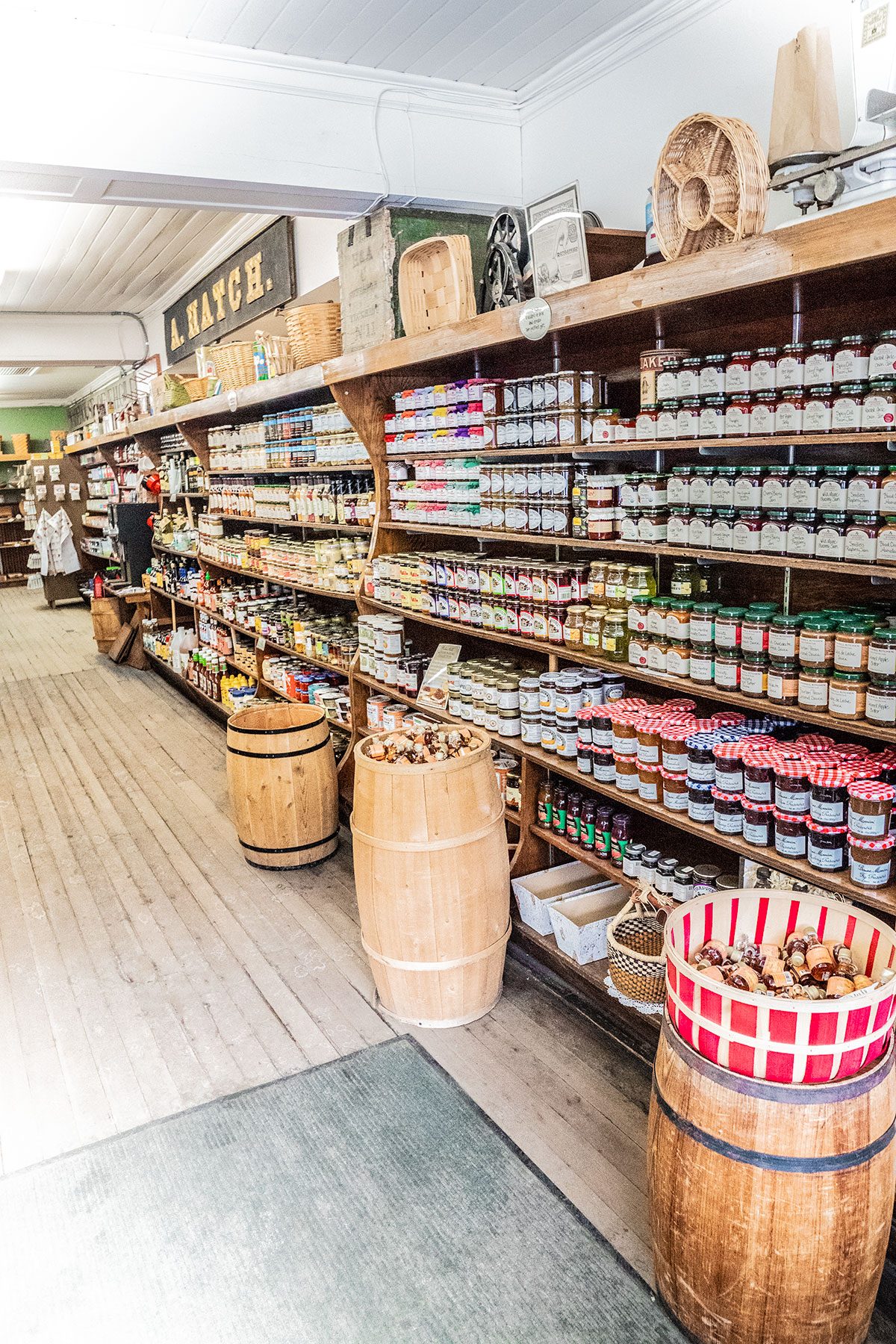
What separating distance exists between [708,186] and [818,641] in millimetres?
1183

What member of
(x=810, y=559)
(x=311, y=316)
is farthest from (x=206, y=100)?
(x=810, y=559)

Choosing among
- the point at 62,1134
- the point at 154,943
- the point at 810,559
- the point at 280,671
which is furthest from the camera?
the point at 280,671

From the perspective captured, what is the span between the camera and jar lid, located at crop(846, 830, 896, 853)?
7.69 feet

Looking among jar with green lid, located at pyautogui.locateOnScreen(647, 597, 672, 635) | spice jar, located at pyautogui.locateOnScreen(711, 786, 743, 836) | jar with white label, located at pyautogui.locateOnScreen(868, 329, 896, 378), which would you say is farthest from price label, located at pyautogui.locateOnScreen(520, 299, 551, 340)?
spice jar, located at pyautogui.locateOnScreen(711, 786, 743, 836)

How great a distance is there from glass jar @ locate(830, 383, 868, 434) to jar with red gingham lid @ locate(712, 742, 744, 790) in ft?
2.99

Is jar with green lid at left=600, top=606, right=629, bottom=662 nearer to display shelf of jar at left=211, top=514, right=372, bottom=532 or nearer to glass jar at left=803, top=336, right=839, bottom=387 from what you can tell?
glass jar at left=803, top=336, right=839, bottom=387

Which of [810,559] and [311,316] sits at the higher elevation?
[311,316]

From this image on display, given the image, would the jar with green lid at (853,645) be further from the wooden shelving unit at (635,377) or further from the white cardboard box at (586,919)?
the white cardboard box at (586,919)

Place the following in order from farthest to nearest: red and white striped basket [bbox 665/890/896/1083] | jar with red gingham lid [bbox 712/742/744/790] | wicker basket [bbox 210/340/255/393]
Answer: wicker basket [bbox 210/340/255/393]
jar with red gingham lid [bbox 712/742/744/790]
red and white striped basket [bbox 665/890/896/1083]

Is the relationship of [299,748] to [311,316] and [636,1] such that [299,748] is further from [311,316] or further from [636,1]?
[636,1]

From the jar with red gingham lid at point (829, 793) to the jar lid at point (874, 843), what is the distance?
9 cm

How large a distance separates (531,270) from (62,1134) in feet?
10.6

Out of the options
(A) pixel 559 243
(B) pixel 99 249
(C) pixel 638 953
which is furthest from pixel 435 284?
(B) pixel 99 249

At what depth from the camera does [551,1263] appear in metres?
2.27
